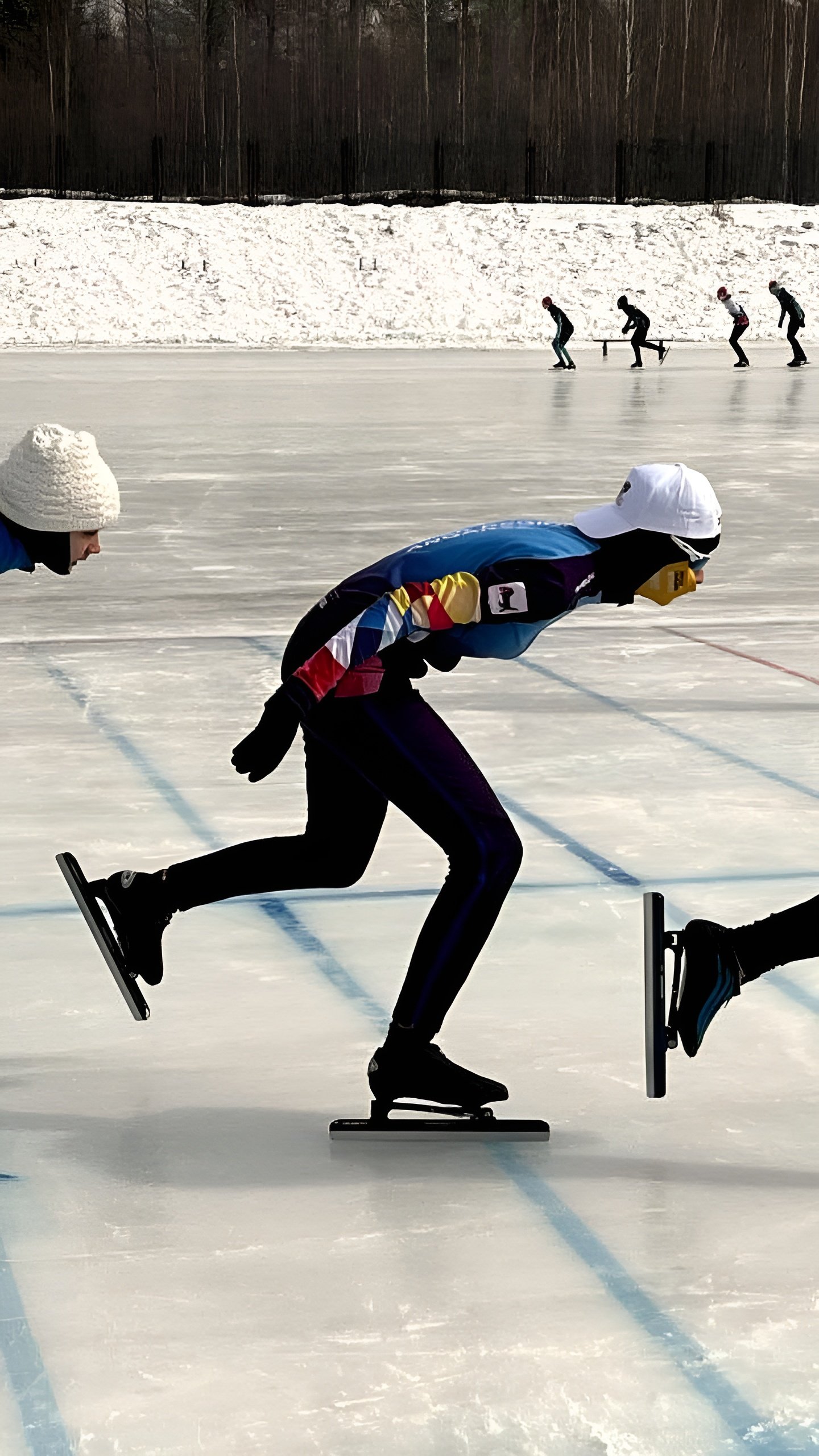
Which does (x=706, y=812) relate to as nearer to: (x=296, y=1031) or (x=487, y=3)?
(x=296, y=1031)

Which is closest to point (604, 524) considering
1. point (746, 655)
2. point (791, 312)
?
point (746, 655)

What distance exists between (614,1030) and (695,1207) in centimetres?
92

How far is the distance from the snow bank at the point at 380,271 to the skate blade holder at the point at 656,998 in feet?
147

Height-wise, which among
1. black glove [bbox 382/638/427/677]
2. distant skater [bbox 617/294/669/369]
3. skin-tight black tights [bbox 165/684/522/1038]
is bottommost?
distant skater [bbox 617/294/669/369]

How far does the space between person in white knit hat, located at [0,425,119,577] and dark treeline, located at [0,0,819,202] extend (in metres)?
57.3

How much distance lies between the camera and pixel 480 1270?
3316mm

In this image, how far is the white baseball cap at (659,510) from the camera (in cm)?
371

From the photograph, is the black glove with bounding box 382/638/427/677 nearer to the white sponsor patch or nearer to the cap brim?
the white sponsor patch

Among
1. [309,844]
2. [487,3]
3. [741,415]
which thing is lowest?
[741,415]

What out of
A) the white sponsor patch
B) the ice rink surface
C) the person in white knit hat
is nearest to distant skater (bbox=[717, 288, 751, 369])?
the ice rink surface

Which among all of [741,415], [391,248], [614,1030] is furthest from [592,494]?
[391,248]

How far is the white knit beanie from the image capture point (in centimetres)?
388

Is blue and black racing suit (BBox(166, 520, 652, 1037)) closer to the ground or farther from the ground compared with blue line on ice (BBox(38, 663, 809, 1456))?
farther from the ground

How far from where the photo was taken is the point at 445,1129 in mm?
3896
